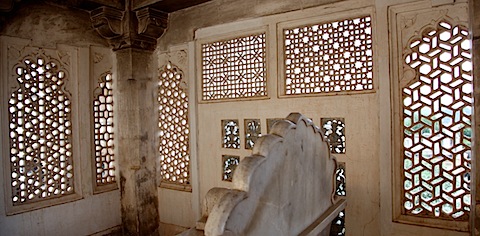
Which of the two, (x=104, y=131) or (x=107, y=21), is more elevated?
(x=107, y=21)

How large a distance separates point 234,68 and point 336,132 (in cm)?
139

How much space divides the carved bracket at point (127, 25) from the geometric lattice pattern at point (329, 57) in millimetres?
1743

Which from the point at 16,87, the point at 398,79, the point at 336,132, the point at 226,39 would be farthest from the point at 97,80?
the point at 398,79

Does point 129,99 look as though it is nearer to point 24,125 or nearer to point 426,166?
point 24,125

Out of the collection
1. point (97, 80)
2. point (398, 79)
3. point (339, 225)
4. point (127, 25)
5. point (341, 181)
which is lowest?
point (339, 225)

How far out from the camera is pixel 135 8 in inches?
166

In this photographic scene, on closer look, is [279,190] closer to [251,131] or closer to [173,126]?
[251,131]

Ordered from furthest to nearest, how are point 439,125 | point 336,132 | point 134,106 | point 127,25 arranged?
point 134,106 < point 127,25 < point 336,132 < point 439,125

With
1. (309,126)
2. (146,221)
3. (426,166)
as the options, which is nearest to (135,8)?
(146,221)

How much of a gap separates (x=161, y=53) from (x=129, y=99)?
0.77 metres

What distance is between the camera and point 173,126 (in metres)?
4.50

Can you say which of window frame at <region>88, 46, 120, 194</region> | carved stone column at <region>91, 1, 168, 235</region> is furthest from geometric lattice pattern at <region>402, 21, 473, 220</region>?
window frame at <region>88, 46, 120, 194</region>

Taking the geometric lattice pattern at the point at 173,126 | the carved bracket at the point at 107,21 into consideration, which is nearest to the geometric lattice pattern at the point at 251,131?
the geometric lattice pattern at the point at 173,126

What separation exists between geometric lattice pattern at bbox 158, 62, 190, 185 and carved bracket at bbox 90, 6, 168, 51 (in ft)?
1.62
